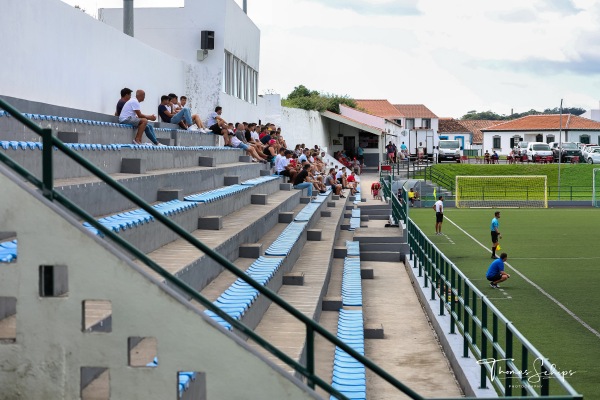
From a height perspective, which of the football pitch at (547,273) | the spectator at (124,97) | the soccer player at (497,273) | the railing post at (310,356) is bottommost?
the football pitch at (547,273)

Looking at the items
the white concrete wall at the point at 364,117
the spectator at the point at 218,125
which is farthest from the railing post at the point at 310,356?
the white concrete wall at the point at 364,117

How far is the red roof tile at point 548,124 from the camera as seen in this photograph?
93062 millimetres

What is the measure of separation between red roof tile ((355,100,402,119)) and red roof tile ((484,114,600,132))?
11.0 metres

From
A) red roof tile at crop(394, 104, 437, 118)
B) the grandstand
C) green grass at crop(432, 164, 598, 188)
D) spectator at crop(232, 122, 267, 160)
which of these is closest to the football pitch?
the grandstand

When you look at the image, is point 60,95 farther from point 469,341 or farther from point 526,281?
point 526,281

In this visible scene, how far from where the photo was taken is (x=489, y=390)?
30.3 ft

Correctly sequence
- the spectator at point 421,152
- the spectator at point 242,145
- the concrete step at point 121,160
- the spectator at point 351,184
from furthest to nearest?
the spectator at point 421,152 < the spectator at point 351,184 < the spectator at point 242,145 < the concrete step at point 121,160

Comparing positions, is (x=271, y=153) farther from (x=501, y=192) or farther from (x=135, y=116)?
(x=501, y=192)

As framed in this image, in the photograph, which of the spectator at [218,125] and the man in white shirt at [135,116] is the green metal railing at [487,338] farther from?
the spectator at [218,125]

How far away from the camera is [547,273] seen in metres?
22.2

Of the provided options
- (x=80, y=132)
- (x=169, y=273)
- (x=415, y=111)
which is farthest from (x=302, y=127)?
(x=415, y=111)

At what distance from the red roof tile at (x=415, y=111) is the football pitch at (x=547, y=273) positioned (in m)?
68.7

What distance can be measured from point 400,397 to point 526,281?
39.3 feet

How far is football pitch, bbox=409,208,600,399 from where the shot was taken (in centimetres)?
1359
